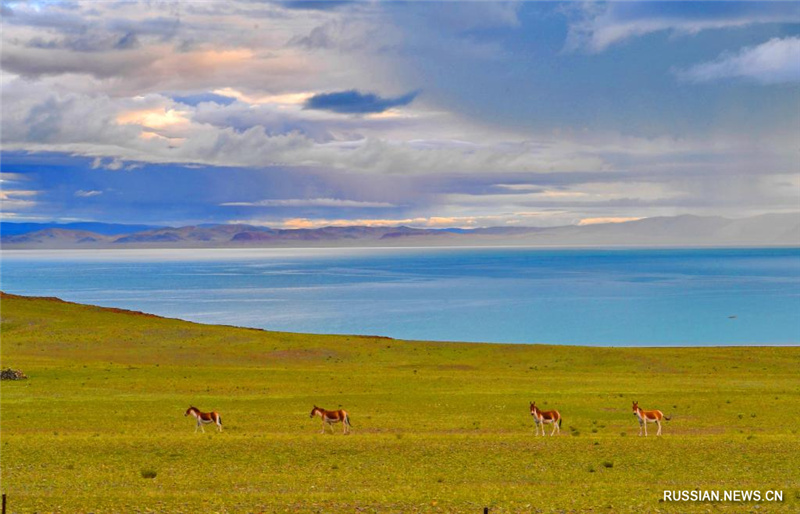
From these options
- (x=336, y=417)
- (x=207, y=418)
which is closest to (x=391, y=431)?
(x=336, y=417)

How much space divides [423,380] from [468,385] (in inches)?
160

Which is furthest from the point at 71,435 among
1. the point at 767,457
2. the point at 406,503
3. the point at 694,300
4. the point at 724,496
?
the point at 694,300

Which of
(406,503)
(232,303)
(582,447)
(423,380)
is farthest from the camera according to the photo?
(232,303)

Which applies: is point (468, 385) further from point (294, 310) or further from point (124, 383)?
point (294, 310)

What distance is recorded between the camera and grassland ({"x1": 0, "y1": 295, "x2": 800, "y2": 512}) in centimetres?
2097

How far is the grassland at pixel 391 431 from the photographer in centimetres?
2097

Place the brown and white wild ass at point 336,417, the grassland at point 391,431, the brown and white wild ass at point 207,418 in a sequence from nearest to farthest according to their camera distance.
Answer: the grassland at point 391,431 → the brown and white wild ass at point 207,418 → the brown and white wild ass at point 336,417

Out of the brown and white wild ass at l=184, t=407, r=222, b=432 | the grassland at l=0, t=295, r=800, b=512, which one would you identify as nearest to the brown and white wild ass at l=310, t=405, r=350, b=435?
the grassland at l=0, t=295, r=800, b=512

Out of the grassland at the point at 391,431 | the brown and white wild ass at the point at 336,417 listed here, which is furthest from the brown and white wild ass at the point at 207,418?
the brown and white wild ass at the point at 336,417

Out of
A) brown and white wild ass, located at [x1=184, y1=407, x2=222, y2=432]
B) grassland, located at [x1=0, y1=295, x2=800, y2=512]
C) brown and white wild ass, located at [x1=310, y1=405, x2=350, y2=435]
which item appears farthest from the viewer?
brown and white wild ass, located at [x1=310, y1=405, x2=350, y2=435]

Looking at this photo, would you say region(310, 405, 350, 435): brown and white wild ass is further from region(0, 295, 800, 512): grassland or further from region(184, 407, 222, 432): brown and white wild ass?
region(184, 407, 222, 432): brown and white wild ass

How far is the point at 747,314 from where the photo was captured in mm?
155000

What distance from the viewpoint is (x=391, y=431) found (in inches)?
1298

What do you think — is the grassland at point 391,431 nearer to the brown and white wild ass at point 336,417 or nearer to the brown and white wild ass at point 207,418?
the brown and white wild ass at point 207,418
